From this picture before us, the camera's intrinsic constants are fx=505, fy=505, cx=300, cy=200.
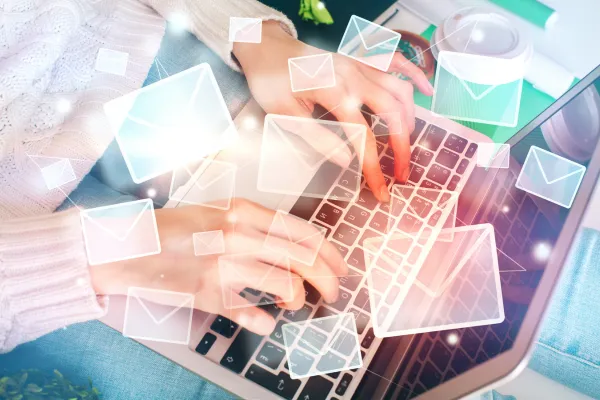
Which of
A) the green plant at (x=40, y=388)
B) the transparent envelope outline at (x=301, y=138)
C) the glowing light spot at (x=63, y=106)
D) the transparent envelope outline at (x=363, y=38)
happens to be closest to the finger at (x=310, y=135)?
the transparent envelope outline at (x=301, y=138)

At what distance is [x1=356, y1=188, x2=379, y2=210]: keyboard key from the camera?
1.63 ft

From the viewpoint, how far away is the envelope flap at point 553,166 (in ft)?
1.43

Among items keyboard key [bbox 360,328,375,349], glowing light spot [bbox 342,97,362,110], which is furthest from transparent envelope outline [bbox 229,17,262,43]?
keyboard key [bbox 360,328,375,349]

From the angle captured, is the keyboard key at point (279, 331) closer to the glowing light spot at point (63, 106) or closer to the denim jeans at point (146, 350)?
the denim jeans at point (146, 350)

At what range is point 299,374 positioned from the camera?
0.43 metres

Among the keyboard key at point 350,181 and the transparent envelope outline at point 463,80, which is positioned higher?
the transparent envelope outline at point 463,80

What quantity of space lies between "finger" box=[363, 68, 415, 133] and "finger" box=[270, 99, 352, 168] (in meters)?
0.07

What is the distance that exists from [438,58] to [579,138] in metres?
0.17

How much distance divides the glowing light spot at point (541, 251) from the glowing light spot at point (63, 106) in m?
0.45

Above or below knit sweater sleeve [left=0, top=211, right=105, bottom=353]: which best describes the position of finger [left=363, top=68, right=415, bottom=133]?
above

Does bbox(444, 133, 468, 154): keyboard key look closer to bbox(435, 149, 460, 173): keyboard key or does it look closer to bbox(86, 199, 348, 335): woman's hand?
bbox(435, 149, 460, 173): keyboard key

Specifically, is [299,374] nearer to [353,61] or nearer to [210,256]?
[210,256]

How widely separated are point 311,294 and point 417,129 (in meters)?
0.21

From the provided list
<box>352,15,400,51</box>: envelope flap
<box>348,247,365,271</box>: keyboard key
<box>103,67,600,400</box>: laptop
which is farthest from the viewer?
<box>352,15,400,51</box>: envelope flap
